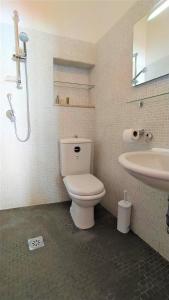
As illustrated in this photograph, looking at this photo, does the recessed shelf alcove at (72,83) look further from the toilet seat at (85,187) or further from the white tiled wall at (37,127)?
the toilet seat at (85,187)

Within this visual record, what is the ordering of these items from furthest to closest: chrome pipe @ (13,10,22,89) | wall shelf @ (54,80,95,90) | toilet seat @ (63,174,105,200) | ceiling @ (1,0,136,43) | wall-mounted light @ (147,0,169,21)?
wall shelf @ (54,80,95,90)
ceiling @ (1,0,136,43)
chrome pipe @ (13,10,22,89)
toilet seat @ (63,174,105,200)
wall-mounted light @ (147,0,169,21)

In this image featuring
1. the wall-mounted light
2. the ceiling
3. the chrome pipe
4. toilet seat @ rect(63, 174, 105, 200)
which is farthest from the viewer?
the ceiling

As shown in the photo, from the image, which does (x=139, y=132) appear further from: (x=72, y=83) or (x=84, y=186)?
(x=72, y=83)

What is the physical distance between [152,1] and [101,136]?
1.25m

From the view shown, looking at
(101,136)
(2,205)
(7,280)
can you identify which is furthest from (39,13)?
(7,280)

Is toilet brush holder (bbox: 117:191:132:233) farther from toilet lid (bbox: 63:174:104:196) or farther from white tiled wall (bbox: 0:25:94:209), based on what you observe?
white tiled wall (bbox: 0:25:94:209)

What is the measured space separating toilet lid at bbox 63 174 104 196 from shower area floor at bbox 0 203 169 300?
390mm

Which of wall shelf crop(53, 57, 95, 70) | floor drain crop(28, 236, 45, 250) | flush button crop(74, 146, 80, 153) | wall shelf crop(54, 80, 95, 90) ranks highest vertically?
wall shelf crop(53, 57, 95, 70)

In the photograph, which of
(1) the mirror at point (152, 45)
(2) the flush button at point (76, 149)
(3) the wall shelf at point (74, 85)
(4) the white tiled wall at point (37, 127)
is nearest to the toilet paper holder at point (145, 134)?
(1) the mirror at point (152, 45)

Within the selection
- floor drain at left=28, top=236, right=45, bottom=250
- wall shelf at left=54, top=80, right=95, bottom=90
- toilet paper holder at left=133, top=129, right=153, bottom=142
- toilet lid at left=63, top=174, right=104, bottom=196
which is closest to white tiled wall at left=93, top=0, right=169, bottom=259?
toilet paper holder at left=133, top=129, right=153, bottom=142

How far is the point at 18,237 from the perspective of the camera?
147 centimetres

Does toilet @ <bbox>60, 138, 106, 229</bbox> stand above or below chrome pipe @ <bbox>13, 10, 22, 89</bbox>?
below

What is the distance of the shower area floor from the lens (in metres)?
0.99

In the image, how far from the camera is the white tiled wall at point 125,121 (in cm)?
125
